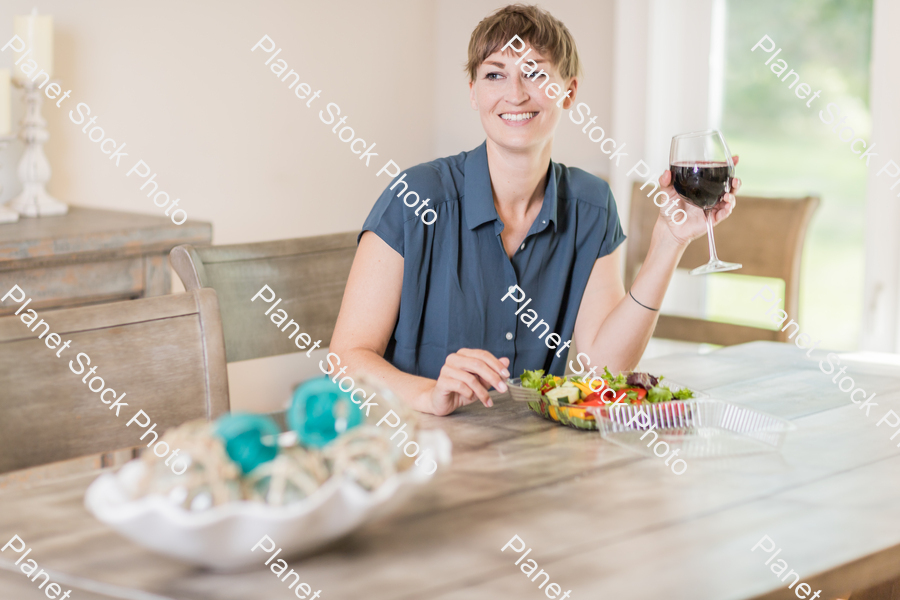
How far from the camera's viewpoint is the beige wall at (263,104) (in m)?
2.61

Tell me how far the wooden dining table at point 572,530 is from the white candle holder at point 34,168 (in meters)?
1.54

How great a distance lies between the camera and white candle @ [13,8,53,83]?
227cm

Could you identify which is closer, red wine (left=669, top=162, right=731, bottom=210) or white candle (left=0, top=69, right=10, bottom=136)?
red wine (left=669, top=162, right=731, bottom=210)

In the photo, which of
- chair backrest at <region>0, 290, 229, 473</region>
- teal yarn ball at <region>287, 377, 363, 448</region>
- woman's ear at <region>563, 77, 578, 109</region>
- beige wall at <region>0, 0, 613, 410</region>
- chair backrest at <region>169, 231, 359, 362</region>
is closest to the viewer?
teal yarn ball at <region>287, 377, 363, 448</region>

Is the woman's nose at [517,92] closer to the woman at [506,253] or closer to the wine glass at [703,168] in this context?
the woman at [506,253]

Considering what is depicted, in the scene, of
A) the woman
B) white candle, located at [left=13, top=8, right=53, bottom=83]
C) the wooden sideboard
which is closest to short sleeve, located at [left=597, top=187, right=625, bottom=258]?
the woman

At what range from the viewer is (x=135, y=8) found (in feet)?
8.80

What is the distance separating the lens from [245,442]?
0.71 meters

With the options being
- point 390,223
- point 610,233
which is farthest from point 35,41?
point 610,233

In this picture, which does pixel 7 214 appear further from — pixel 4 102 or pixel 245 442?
pixel 245 442

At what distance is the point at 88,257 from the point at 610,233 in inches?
44.5

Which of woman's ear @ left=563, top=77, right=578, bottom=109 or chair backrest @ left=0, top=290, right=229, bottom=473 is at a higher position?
woman's ear @ left=563, top=77, right=578, bottom=109

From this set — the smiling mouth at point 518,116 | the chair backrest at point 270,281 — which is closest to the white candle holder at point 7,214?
the chair backrest at point 270,281

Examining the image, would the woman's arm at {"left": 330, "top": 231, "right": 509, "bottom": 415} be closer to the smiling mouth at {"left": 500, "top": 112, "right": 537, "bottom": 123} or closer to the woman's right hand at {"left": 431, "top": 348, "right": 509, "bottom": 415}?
the woman's right hand at {"left": 431, "top": 348, "right": 509, "bottom": 415}
